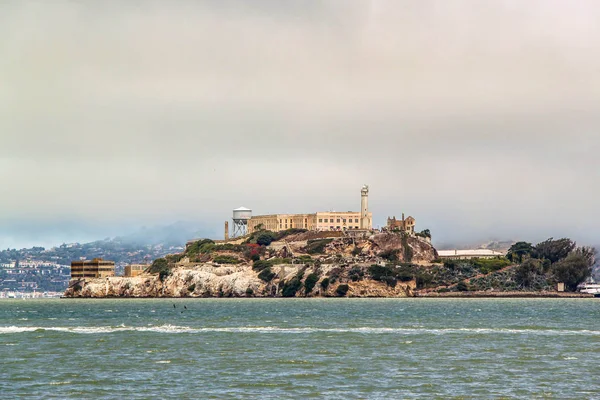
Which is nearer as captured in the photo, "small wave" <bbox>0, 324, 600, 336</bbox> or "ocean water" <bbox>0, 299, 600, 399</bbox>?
"ocean water" <bbox>0, 299, 600, 399</bbox>

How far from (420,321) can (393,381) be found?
2505 inches

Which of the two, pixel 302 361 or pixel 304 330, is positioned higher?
pixel 304 330

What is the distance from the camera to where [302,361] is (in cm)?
6931

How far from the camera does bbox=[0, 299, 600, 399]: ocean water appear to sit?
182ft

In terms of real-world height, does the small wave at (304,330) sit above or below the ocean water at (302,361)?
above

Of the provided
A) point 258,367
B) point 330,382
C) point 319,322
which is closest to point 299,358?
point 258,367

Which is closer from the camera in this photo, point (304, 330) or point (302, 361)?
point (302, 361)

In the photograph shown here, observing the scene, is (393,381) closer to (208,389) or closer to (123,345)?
(208,389)

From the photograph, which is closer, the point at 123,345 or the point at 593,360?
the point at 593,360

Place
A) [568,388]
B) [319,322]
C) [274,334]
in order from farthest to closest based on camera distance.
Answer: [319,322], [274,334], [568,388]

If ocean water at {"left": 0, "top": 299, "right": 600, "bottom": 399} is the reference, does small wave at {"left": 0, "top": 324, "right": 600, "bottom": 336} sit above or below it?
above

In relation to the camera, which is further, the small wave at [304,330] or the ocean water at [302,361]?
the small wave at [304,330]

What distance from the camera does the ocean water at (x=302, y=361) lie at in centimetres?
5534

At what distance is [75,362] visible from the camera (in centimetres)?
7031
